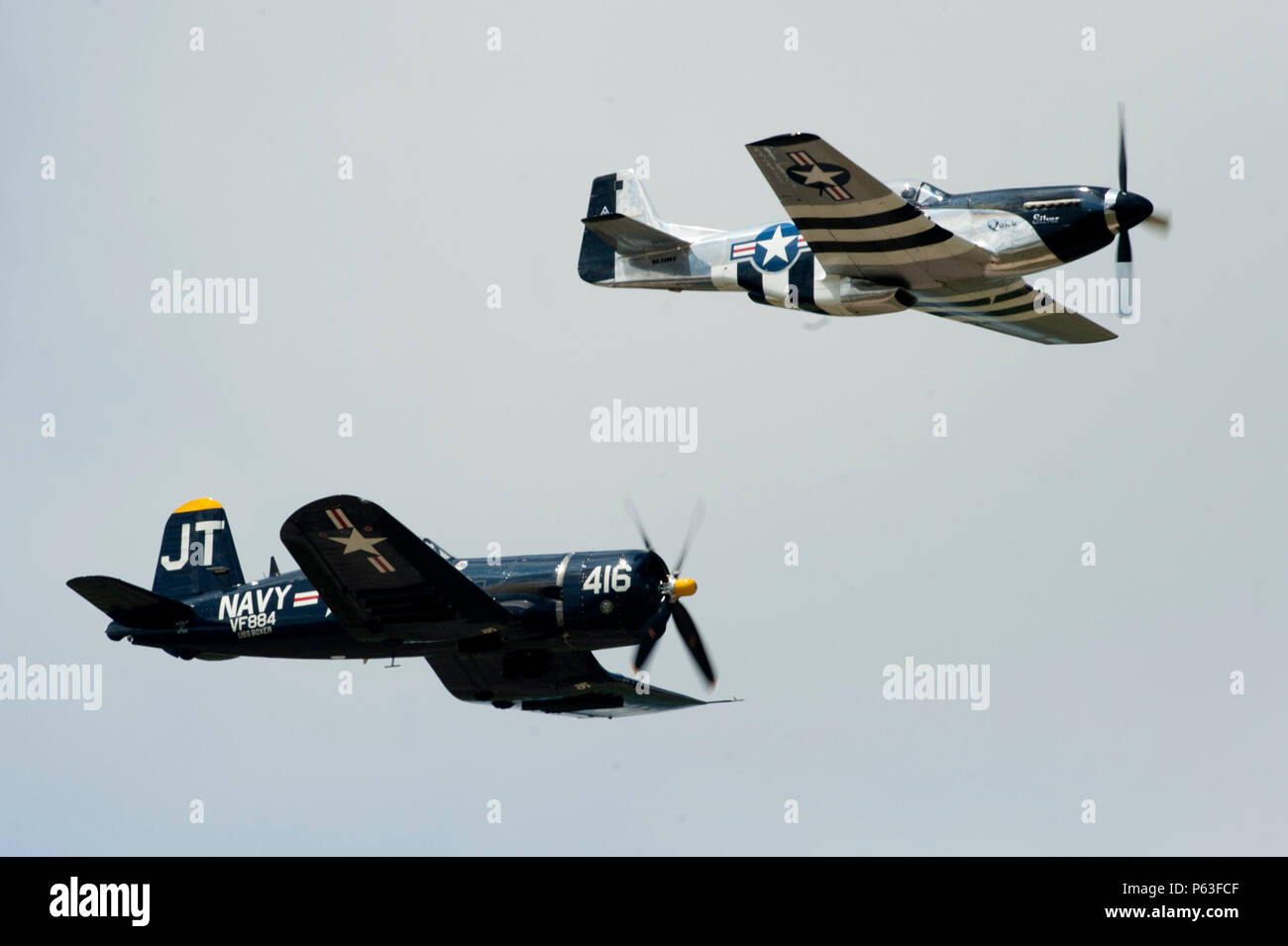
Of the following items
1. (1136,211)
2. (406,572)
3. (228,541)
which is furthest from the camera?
(228,541)

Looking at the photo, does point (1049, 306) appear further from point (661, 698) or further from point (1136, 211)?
point (661, 698)

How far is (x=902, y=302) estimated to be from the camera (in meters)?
36.2

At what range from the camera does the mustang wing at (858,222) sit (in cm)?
3453

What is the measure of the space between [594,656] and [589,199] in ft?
39.5

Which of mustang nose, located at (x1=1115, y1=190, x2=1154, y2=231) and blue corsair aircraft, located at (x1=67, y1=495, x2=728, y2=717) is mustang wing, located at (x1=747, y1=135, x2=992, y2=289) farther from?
blue corsair aircraft, located at (x1=67, y1=495, x2=728, y2=717)

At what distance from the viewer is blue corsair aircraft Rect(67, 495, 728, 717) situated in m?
32.3

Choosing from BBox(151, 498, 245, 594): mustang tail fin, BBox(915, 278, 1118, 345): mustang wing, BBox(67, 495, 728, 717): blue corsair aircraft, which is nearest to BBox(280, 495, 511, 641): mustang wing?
BBox(67, 495, 728, 717): blue corsair aircraft

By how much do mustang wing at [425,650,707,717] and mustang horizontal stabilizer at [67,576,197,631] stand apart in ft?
14.0

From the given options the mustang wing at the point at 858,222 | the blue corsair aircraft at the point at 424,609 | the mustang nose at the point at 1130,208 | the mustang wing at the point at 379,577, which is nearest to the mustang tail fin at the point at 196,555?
the blue corsair aircraft at the point at 424,609

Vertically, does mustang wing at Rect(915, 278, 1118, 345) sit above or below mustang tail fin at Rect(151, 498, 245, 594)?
above

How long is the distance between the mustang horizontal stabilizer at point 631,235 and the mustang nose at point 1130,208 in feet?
27.7

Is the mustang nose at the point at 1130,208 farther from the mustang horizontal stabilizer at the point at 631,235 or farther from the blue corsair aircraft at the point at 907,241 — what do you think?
the mustang horizontal stabilizer at the point at 631,235

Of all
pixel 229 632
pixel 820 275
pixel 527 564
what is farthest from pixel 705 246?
pixel 229 632

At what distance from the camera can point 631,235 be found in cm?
4041
